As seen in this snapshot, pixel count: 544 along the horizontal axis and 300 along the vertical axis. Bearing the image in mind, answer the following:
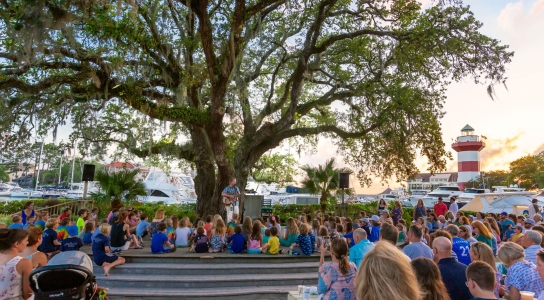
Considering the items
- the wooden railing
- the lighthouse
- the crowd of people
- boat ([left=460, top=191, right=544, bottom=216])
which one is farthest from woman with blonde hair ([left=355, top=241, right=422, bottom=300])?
the lighthouse

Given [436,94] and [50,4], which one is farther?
[436,94]

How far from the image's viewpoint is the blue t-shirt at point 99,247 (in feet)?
22.1

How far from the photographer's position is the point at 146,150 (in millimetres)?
16000

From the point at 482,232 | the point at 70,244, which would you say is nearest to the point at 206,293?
the point at 70,244

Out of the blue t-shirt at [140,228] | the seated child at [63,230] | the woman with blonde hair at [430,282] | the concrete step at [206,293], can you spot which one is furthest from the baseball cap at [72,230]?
the woman with blonde hair at [430,282]

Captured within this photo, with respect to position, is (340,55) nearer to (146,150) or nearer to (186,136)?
(186,136)

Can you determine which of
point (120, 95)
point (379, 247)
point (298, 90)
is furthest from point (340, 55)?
point (379, 247)

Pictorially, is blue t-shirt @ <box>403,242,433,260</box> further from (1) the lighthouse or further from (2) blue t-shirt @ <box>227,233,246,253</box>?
(1) the lighthouse

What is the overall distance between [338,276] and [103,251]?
5115mm

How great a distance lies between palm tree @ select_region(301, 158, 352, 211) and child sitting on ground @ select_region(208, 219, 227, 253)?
30.3ft

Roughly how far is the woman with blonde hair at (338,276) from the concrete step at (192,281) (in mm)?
3451

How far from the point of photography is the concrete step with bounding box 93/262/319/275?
23.0 feet

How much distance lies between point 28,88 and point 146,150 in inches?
252

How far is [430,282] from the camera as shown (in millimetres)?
2643
